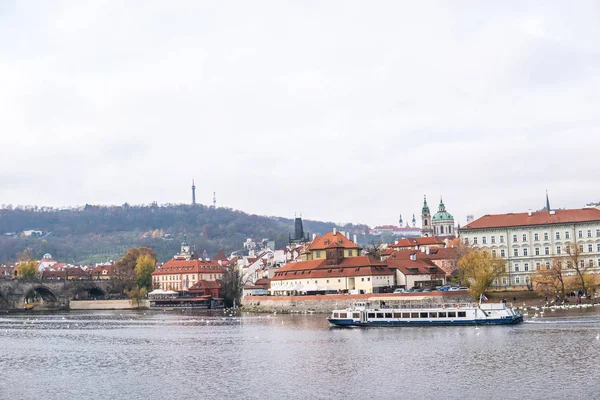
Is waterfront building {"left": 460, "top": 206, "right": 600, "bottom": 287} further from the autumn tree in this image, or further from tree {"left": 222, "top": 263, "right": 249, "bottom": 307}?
the autumn tree

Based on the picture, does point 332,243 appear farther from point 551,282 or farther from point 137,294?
point 137,294

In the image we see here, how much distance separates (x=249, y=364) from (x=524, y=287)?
201 ft

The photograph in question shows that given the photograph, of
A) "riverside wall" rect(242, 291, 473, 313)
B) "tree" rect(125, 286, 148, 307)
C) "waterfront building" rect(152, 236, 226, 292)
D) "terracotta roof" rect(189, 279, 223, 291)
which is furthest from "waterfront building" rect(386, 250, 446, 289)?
"waterfront building" rect(152, 236, 226, 292)

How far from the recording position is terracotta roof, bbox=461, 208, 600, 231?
108000 millimetres

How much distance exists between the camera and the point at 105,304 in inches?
5881

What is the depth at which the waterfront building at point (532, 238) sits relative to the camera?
351 feet

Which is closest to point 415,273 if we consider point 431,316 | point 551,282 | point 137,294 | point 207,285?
point 551,282

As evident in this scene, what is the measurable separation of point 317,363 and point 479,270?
154 feet

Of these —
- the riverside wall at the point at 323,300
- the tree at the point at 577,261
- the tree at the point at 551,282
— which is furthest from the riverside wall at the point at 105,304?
the tree at the point at 551,282

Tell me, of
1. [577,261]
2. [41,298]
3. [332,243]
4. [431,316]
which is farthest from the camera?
[41,298]

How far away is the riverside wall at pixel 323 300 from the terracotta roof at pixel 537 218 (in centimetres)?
2248

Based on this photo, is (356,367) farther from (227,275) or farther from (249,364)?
(227,275)

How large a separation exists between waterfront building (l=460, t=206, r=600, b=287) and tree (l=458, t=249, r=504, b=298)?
8.30 metres

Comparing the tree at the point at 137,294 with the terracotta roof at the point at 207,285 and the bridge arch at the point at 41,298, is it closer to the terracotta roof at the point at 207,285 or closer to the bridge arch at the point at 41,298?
the terracotta roof at the point at 207,285
